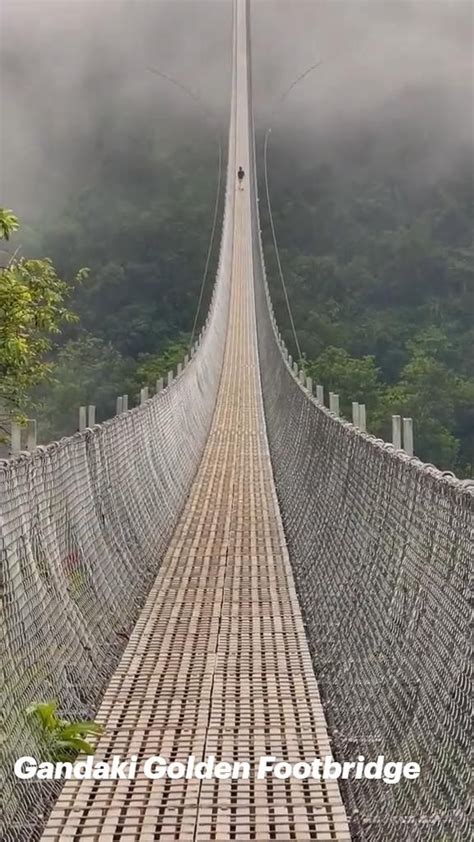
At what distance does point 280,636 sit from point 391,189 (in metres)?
50.9

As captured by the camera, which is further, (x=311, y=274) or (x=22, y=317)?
(x=311, y=274)

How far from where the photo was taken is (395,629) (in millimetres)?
2342

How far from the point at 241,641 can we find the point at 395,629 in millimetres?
1036

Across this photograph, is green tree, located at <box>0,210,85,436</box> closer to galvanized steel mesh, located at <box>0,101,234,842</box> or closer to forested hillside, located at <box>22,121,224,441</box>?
galvanized steel mesh, located at <box>0,101,234,842</box>

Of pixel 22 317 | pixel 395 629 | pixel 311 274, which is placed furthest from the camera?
pixel 311 274

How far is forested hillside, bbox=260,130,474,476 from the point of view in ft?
88.2

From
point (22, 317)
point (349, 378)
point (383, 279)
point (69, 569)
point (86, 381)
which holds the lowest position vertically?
point (349, 378)

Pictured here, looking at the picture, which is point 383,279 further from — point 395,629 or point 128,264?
point 395,629

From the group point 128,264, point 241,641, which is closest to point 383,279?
point 128,264

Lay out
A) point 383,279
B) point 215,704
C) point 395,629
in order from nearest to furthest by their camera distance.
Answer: point 395,629 < point 215,704 < point 383,279

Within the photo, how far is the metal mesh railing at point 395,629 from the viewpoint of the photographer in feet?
5.81

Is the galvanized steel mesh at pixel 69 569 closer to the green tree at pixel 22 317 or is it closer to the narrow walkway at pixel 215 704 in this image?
the narrow walkway at pixel 215 704

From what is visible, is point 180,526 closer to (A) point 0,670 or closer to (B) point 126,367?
(A) point 0,670

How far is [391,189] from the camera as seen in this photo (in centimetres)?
5228
